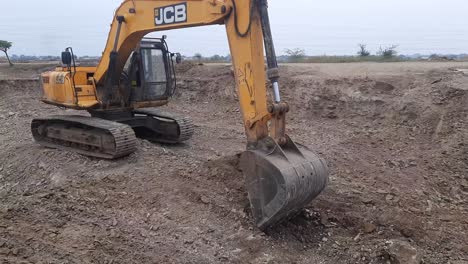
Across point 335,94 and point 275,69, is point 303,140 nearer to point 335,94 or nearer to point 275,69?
point 335,94

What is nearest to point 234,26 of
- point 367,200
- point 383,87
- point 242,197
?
point 242,197

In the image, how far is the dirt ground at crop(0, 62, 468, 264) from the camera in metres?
4.55

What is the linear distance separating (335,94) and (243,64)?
22.7 feet

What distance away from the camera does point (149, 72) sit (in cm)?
790

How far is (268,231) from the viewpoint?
16.0 ft

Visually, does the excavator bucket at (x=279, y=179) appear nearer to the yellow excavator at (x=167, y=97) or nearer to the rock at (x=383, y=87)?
the yellow excavator at (x=167, y=97)

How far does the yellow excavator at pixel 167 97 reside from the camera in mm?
4758

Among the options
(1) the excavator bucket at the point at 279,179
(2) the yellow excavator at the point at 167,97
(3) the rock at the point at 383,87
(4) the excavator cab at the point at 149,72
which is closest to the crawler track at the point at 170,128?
(2) the yellow excavator at the point at 167,97

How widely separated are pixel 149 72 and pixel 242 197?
3275mm

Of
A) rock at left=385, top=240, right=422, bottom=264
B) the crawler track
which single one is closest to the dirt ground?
rock at left=385, top=240, right=422, bottom=264

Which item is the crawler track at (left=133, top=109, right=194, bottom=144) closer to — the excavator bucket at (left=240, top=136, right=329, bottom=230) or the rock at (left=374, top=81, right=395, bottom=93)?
the excavator bucket at (left=240, top=136, right=329, bottom=230)

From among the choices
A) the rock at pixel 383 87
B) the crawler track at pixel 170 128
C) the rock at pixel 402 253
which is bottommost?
the rock at pixel 402 253

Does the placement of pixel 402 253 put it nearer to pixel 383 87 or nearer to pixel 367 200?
pixel 367 200

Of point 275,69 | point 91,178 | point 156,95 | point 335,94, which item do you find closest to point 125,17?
point 156,95
